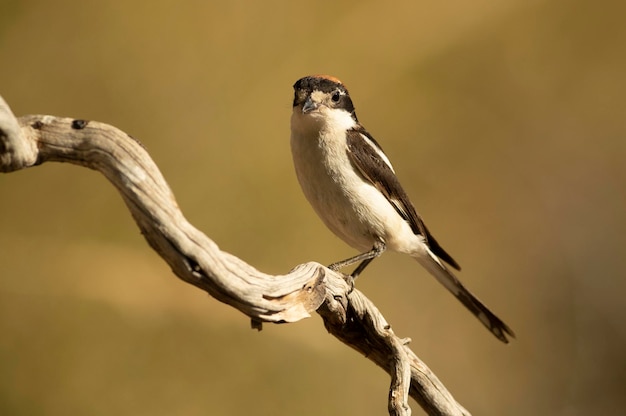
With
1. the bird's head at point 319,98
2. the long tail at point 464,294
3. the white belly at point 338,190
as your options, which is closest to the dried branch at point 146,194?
the white belly at point 338,190

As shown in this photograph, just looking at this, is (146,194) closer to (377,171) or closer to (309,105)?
(309,105)

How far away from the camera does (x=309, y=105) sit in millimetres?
1812

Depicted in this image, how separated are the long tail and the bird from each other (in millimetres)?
213

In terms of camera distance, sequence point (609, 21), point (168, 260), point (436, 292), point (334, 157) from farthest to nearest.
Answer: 1. point (609, 21)
2. point (436, 292)
3. point (334, 157)
4. point (168, 260)

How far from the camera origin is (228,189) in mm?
2750

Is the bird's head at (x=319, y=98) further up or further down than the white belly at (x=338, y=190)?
further up

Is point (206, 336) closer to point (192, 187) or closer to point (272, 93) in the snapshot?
point (192, 187)

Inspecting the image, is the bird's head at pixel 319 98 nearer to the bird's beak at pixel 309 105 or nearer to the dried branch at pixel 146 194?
the bird's beak at pixel 309 105

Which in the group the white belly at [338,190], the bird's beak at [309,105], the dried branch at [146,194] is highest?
the bird's beak at [309,105]

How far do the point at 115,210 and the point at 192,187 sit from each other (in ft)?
1.02

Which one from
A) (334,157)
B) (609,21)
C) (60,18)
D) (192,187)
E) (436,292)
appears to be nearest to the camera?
(334,157)

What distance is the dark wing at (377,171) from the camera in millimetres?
1871

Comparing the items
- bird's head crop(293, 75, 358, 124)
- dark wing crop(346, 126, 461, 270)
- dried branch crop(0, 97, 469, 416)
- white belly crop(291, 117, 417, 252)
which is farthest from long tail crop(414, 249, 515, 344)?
dried branch crop(0, 97, 469, 416)

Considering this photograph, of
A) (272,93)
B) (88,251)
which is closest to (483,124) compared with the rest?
(272,93)
